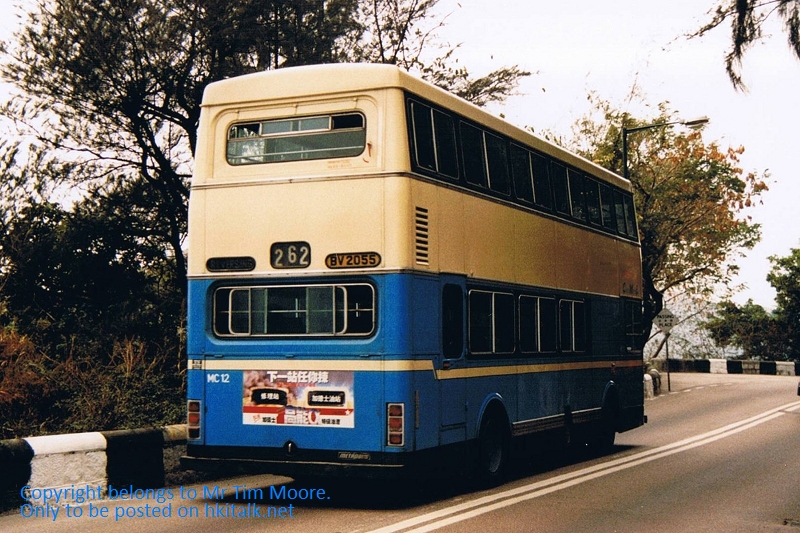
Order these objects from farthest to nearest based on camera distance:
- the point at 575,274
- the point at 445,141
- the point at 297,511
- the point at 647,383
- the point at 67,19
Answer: the point at 647,383 → the point at 67,19 → the point at 575,274 → the point at 445,141 → the point at 297,511

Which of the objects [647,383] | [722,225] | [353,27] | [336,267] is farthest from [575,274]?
[722,225]

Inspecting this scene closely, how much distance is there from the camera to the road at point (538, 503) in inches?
422

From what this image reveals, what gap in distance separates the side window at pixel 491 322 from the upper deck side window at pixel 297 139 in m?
2.62

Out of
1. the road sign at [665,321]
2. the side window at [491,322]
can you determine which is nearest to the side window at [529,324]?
the side window at [491,322]

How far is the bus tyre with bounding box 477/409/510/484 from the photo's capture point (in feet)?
44.9

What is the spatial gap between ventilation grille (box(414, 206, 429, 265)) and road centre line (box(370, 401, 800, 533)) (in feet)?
8.61

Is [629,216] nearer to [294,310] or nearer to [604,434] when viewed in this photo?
[604,434]

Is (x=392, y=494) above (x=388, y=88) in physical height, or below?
below

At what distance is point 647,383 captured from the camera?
36500 mm

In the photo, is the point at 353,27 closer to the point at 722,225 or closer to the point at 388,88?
the point at 388,88

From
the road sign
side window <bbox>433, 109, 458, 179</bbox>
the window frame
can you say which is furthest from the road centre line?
the road sign

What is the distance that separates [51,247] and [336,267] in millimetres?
12394

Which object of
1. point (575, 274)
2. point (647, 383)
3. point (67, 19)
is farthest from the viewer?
point (647, 383)

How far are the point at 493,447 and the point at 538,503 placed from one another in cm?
198
